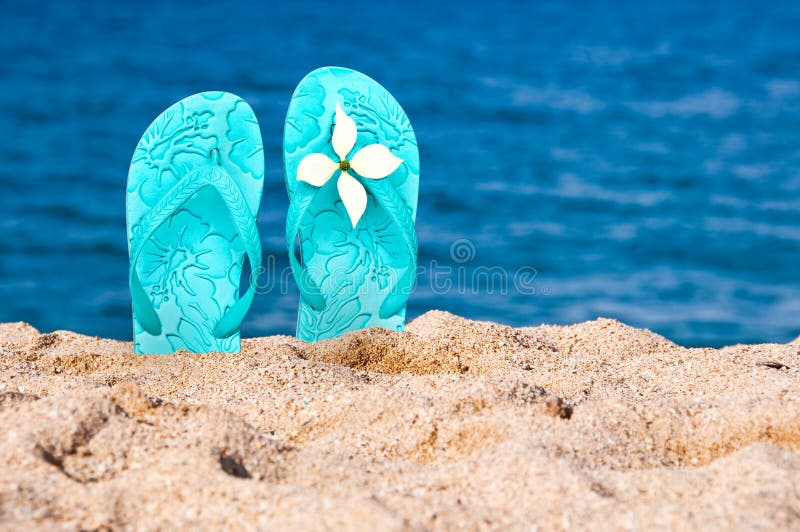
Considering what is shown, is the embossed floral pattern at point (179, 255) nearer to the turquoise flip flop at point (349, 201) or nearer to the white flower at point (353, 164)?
the turquoise flip flop at point (349, 201)

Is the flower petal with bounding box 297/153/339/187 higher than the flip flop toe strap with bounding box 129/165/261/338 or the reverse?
higher

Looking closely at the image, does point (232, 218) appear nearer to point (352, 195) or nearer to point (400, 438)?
point (352, 195)

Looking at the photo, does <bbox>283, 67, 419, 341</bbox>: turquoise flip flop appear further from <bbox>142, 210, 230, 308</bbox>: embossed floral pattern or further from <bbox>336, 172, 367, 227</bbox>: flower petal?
<bbox>142, 210, 230, 308</bbox>: embossed floral pattern

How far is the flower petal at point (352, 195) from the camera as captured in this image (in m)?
2.55

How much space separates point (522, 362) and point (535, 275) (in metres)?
2.50

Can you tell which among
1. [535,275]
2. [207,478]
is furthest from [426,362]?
[535,275]

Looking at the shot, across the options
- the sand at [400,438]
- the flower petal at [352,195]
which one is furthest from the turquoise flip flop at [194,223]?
the flower petal at [352,195]

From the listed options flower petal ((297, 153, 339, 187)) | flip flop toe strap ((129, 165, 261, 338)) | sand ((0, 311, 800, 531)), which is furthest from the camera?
flower petal ((297, 153, 339, 187))

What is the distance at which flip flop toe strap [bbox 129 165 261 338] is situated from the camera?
2.39m

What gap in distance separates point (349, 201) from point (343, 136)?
175 millimetres

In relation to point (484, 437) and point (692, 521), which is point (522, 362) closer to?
point (484, 437)

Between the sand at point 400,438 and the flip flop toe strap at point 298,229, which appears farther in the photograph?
the flip flop toe strap at point 298,229

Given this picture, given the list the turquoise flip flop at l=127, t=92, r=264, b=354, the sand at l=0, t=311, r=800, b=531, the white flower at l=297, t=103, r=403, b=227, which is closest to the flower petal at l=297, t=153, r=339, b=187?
the white flower at l=297, t=103, r=403, b=227

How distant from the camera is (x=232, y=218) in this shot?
8.00 ft
